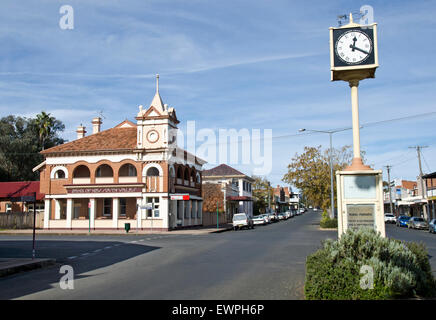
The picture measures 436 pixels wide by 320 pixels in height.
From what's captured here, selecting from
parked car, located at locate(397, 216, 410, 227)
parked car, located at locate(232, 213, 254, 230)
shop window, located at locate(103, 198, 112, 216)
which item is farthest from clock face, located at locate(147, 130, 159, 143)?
parked car, located at locate(397, 216, 410, 227)

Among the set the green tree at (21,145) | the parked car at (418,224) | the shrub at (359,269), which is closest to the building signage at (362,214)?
the shrub at (359,269)

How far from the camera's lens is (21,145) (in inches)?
2425

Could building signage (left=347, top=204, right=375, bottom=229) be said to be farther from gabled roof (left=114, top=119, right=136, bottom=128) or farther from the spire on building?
gabled roof (left=114, top=119, right=136, bottom=128)

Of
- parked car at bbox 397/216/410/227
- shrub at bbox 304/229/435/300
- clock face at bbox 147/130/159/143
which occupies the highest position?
clock face at bbox 147/130/159/143

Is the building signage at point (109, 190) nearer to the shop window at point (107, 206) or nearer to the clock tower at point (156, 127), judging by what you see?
the shop window at point (107, 206)

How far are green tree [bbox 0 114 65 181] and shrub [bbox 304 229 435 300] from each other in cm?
6057

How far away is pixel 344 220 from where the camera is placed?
10.9 meters

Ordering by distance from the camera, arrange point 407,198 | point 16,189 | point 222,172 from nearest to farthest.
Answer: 1. point 16,189
2. point 407,198
3. point 222,172

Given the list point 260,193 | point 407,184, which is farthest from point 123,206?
point 407,184

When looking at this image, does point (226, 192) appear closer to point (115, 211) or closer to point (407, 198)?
point (115, 211)

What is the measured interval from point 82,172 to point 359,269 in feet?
134

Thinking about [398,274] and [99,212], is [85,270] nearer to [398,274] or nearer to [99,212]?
[398,274]

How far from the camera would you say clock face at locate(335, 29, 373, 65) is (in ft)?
37.7
